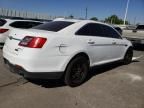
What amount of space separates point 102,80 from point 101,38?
116cm

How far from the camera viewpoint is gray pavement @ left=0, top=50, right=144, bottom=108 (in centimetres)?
450

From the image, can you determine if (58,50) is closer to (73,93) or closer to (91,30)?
(73,93)

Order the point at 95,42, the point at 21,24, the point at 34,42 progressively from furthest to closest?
the point at 21,24 < the point at 95,42 < the point at 34,42

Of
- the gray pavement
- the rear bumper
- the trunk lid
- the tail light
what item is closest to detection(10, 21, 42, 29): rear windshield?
the gray pavement

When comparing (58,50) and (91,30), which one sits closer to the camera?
(58,50)

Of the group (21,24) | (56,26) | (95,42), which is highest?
(21,24)

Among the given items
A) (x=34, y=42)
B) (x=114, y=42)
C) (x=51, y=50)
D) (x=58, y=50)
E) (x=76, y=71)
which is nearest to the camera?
(x=34, y=42)

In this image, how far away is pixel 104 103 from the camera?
184 inches

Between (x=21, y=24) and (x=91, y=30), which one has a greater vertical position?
(x=21, y=24)

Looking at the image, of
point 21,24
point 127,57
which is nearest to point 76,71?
point 127,57

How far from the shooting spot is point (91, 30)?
602 centimetres

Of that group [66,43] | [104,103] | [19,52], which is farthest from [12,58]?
[104,103]

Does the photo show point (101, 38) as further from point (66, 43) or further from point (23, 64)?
point (23, 64)

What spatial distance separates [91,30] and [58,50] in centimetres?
150
